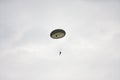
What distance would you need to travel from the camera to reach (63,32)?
268ft

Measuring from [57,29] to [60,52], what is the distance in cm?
363

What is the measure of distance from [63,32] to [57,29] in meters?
0.97

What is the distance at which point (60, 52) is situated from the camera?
8306 cm

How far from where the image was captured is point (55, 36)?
8219 centimetres

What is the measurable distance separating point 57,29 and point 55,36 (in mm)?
1138

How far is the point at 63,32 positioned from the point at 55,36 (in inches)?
53.1

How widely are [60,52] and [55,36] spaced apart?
261 cm

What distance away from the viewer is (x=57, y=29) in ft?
268

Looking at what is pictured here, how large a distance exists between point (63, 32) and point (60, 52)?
3207mm
